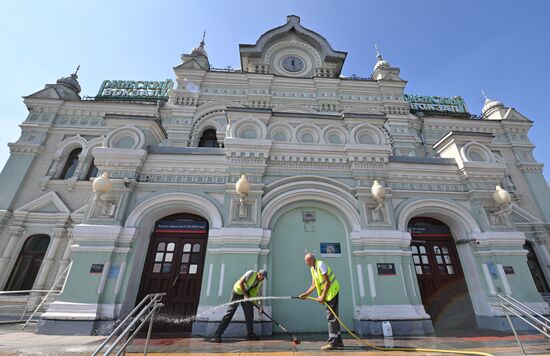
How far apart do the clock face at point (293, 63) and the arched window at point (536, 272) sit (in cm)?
1445

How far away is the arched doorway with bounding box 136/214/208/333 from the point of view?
23.7 feet

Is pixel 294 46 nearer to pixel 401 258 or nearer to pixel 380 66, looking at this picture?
pixel 380 66

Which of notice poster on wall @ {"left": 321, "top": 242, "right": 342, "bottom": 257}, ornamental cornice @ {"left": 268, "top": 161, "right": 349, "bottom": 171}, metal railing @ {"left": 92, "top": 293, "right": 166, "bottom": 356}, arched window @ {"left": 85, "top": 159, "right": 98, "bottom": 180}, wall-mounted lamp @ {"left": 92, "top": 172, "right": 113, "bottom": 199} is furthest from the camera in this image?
arched window @ {"left": 85, "top": 159, "right": 98, "bottom": 180}

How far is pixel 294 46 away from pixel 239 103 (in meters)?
5.59

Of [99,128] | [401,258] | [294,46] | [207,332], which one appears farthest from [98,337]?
[294,46]

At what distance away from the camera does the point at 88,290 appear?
6492 millimetres

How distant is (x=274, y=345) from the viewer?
17.8 ft

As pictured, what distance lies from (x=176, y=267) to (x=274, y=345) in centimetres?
372

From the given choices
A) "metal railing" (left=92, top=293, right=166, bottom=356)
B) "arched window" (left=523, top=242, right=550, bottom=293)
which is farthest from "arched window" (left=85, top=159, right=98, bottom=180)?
"arched window" (left=523, top=242, right=550, bottom=293)

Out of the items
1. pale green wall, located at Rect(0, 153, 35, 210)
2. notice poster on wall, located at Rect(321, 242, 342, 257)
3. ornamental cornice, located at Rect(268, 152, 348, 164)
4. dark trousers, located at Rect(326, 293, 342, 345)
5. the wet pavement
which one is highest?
pale green wall, located at Rect(0, 153, 35, 210)

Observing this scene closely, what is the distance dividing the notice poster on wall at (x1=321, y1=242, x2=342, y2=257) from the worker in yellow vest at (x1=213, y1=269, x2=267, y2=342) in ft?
7.33

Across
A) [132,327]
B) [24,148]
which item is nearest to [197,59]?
[24,148]

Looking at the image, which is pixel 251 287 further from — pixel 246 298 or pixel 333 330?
pixel 333 330

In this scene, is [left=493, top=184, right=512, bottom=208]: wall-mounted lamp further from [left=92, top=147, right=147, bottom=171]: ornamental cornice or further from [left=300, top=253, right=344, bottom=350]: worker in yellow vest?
[left=92, top=147, right=147, bottom=171]: ornamental cornice
